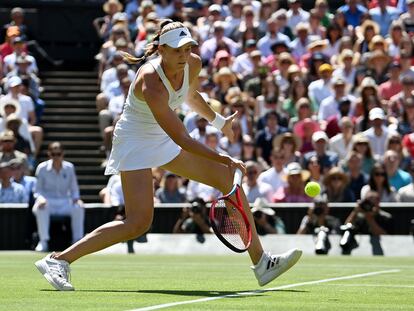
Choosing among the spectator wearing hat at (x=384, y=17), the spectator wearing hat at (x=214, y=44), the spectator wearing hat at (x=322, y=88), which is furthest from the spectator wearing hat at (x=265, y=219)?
the spectator wearing hat at (x=384, y=17)

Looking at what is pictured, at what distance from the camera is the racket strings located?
8.70 m

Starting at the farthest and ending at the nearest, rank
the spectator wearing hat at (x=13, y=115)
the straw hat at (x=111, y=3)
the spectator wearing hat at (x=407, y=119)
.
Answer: the straw hat at (x=111, y=3)
the spectator wearing hat at (x=13, y=115)
the spectator wearing hat at (x=407, y=119)

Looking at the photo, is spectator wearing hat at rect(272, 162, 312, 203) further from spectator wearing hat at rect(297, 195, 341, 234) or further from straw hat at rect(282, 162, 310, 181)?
spectator wearing hat at rect(297, 195, 341, 234)

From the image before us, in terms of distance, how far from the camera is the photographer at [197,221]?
17734 mm

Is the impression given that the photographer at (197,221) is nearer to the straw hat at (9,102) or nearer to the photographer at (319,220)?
the photographer at (319,220)

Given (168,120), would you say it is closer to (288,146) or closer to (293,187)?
(293,187)

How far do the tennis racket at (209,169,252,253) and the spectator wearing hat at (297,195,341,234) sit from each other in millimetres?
8580

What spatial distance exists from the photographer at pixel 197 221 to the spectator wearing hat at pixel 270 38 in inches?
223

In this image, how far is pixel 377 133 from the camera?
19.3 meters

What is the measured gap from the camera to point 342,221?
58.2 ft

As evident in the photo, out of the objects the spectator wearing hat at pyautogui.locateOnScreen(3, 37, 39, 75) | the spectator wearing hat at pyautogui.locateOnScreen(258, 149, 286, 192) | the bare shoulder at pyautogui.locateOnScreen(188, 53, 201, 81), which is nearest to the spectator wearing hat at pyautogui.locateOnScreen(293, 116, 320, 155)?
the spectator wearing hat at pyautogui.locateOnScreen(258, 149, 286, 192)

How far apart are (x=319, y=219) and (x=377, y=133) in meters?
2.48

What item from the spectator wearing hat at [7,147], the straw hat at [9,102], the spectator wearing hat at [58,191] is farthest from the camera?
the straw hat at [9,102]

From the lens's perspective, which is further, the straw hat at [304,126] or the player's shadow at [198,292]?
the straw hat at [304,126]
